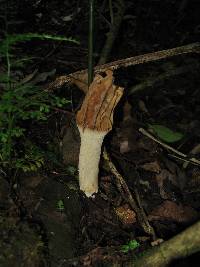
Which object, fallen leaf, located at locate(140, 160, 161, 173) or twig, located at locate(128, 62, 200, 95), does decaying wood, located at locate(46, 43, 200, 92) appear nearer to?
fallen leaf, located at locate(140, 160, 161, 173)

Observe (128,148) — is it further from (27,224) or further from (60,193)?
(27,224)

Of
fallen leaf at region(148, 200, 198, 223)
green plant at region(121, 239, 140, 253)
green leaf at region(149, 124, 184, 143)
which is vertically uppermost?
green leaf at region(149, 124, 184, 143)

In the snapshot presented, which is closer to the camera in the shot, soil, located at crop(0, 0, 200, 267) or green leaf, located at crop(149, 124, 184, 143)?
soil, located at crop(0, 0, 200, 267)

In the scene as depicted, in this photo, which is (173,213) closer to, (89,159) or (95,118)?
(89,159)

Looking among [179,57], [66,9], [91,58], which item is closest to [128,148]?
[91,58]

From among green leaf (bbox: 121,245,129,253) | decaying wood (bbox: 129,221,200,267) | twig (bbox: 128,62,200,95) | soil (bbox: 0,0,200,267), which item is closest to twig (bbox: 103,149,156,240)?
soil (bbox: 0,0,200,267)

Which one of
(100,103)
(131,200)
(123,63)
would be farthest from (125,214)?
(123,63)
